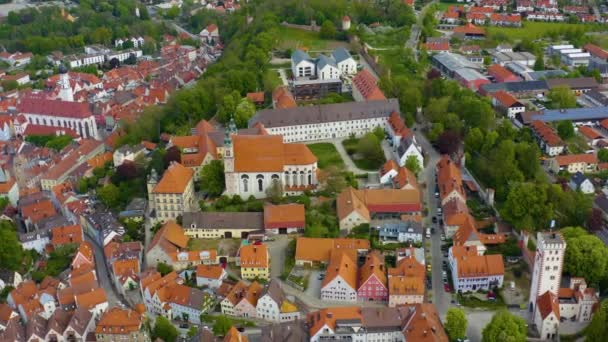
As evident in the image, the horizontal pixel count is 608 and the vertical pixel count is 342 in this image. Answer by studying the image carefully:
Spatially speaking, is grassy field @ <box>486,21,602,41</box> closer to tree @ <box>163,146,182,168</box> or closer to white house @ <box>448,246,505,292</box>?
tree @ <box>163,146,182,168</box>

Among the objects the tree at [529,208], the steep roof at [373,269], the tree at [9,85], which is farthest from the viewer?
the tree at [9,85]

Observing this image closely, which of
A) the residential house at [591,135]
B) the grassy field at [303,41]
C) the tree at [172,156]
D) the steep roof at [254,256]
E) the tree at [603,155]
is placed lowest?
the steep roof at [254,256]

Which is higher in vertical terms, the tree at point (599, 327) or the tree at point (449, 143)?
the tree at point (599, 327)

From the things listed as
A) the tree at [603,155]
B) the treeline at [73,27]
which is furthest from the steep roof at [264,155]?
the treeline at [73,27]

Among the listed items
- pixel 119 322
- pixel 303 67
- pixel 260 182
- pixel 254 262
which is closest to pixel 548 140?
pixel 260 182

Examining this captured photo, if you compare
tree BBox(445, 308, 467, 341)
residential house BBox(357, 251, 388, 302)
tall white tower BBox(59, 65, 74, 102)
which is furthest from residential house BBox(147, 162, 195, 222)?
tall white tower BBox(59, 65, 74, 102)

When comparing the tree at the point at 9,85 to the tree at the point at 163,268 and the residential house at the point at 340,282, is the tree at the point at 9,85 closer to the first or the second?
the tree at the point at 163,268

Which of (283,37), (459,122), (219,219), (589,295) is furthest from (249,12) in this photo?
(589,295)
